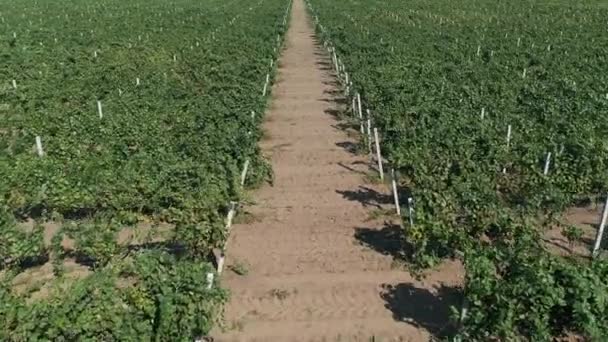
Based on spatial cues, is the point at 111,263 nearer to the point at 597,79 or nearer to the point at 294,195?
the point at 294,195

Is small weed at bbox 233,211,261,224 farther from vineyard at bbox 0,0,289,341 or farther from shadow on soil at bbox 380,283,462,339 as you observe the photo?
shadow on soil at bbox 380,283,462,339

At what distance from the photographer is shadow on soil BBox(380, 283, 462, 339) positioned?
856cm

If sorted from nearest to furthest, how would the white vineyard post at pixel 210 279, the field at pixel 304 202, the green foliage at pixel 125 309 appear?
the green foliage at pixel 125 309 → the field at pixel 304 202 → the white vineyard post at pixel 210 279

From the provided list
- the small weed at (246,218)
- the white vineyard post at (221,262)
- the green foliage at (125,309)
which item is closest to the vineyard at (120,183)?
the green foliage at (125,309)

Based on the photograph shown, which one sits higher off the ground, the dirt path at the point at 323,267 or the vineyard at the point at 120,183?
the vineyard at the point at 120,183

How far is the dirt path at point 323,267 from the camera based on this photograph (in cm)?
867

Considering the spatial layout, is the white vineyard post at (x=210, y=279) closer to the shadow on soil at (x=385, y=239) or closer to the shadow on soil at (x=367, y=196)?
the shadow on soil at (x=385, y=239)

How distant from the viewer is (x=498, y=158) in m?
12.7

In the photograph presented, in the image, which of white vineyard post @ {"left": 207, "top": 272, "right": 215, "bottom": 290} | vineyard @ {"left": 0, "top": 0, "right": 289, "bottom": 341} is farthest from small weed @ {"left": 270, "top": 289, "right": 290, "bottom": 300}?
white vineyard post @ {"left": 207, "top": 272, "right": 215, "bottom": 290}

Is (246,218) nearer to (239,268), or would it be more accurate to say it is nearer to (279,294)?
(239,268)

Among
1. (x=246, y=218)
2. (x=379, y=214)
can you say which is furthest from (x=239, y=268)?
(x=379, y=214)

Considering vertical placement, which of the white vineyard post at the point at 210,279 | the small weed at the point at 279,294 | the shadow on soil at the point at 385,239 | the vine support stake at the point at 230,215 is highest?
the white vineyard post at the point at 210,279

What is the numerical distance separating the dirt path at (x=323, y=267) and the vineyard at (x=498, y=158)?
66cm

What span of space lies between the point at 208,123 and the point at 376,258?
21.0 feet
